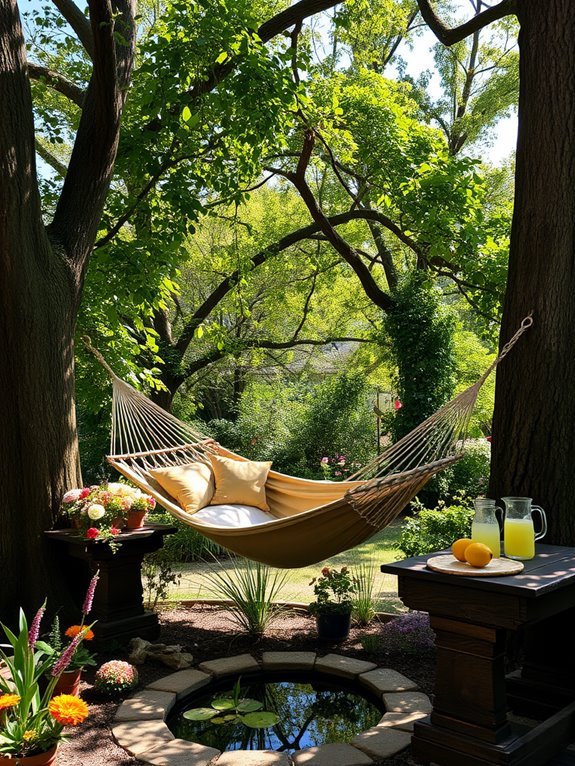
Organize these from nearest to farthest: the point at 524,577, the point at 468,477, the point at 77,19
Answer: the point at 524,577 → the point at 77,19 → the point at 468,477

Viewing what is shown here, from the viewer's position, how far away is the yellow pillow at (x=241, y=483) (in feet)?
11.6

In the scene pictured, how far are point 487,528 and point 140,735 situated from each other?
1.16 metres

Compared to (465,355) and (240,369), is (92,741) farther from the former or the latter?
(240,369)

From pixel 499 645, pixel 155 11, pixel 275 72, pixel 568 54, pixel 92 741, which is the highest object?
pixel 155 11

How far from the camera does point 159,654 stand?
2580mm

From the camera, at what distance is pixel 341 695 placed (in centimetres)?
237

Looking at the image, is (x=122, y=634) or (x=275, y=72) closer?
(x=122, y=634)

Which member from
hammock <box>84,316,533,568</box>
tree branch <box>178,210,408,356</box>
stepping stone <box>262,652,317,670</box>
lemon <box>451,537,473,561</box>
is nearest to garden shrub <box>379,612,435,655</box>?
stepping stone <box>262,652,317,670</box>

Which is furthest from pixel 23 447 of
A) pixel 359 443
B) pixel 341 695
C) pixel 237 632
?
pixel 359 443

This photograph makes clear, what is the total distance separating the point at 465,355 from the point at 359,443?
1.96 meters

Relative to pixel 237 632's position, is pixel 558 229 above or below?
above

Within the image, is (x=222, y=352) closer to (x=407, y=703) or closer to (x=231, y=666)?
(x=231, y=666)

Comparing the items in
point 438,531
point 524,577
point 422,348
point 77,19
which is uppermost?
point 77,19

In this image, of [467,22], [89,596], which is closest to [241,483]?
[89,596]
